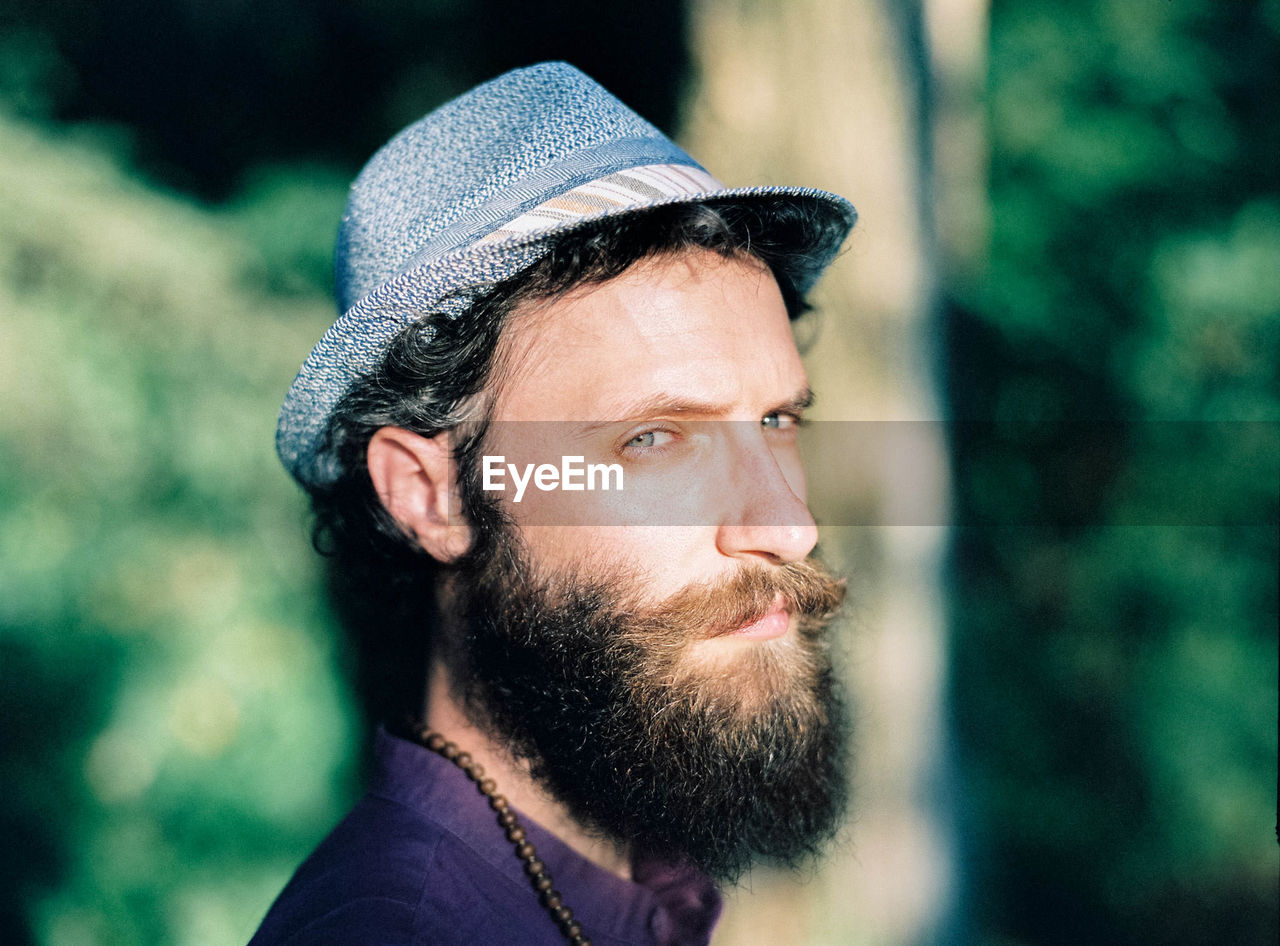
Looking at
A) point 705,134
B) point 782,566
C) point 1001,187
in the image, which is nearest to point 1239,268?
point 1001,187

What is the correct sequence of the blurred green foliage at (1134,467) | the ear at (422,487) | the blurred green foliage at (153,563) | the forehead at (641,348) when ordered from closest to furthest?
1. the forehead at (641,348)
2. the ear at (422,487)
3. the blurred green foliage at (153,563)
4. the blurred green foliage at (1134,467)

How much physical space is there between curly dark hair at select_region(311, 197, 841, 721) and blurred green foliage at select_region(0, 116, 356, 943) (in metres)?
0.27

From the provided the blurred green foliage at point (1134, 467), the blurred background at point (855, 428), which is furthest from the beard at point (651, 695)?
the blurred green foliage at point (1134, 467)

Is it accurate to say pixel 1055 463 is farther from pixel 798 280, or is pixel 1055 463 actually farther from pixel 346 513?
pixel 346 513

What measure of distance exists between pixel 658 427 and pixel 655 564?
0.67 feet

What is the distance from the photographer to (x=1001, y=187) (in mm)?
2160

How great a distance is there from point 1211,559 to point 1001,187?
1109 millimetres

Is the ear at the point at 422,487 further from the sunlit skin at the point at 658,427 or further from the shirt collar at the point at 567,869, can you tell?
the shirt collar at the point at 567,869

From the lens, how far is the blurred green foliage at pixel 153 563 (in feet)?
4.85

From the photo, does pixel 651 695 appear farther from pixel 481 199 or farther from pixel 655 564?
pixel 481 199

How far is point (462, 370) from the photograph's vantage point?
124 cm

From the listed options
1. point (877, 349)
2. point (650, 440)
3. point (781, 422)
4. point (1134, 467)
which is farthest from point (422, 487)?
point (1134, 467)

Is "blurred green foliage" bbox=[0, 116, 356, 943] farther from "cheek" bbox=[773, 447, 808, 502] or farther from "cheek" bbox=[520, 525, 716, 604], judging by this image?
"cheek" bbox=[773, 447, 808, 502]

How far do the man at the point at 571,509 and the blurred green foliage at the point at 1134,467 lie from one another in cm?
105
